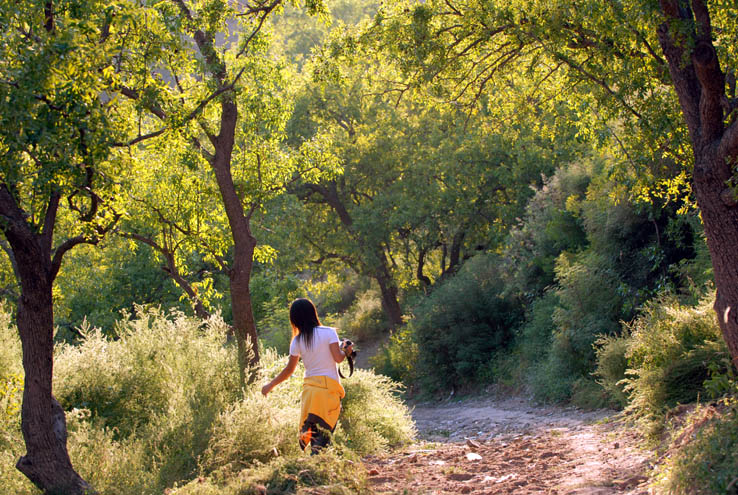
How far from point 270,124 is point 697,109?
6587 millimetres

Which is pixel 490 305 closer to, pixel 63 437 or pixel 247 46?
pixel 247 46

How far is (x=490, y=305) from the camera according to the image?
63.8 ft

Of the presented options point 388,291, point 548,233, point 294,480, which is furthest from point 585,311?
point 388,291

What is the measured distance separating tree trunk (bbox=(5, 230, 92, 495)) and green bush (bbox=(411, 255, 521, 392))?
13.4 meters

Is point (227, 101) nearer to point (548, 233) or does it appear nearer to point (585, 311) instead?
point (585, 311)

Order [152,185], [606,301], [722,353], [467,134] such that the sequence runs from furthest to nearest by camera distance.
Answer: [467,134], [606,301], [152,185], [722,353]

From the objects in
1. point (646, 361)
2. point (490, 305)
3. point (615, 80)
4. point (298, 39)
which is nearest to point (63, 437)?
point (646, 361)

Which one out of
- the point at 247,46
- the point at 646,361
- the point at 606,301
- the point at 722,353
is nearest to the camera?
the point at 722,353

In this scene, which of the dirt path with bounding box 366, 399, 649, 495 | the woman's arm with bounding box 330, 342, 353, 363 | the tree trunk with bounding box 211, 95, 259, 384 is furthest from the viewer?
the tree trunk with bounding box 211, 95, 259, 384

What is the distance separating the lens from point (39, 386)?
21.0 feet

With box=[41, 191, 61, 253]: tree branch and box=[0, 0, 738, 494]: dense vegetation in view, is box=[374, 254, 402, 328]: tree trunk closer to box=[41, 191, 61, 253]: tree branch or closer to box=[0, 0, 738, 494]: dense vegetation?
box=[0, 0, 738, 494]: dense vegetation

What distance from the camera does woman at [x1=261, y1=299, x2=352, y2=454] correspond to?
6.61m

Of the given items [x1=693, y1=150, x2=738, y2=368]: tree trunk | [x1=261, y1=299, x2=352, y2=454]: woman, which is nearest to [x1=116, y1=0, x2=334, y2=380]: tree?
[x1=261, y1=299, x2=352, y2=454]: woman

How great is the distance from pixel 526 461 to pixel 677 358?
2.07 metres
